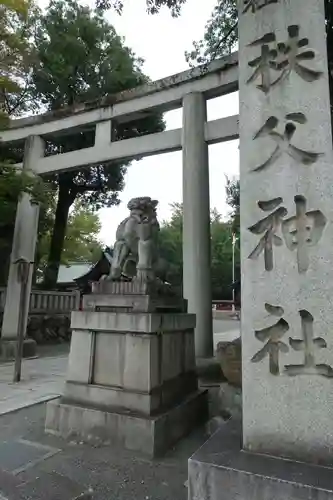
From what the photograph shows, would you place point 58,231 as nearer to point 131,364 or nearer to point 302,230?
point 131,364

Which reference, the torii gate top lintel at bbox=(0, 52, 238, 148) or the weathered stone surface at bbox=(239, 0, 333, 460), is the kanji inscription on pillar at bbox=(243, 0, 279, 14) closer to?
the weathered stone surface at bbox=(239, 0, 333, 460)

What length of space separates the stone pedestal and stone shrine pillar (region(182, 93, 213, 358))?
260 cm

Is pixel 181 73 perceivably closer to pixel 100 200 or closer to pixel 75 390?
pixel 75 390

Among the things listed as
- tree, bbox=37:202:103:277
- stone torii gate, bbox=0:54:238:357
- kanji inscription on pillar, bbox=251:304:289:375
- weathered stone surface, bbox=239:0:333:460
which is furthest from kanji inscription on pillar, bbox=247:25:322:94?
tree, bbox=37:202:103:277

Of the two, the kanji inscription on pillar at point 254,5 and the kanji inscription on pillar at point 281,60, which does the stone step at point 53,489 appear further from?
the kanji inscription on pillar at point 254,5

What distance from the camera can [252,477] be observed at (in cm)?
176

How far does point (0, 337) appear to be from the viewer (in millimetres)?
8703

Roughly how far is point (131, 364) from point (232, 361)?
57.6 inches

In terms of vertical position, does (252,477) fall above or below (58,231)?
below

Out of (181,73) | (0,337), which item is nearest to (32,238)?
(0,337)

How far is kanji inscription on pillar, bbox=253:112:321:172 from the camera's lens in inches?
84.3

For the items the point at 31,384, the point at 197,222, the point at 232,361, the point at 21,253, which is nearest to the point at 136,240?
the point at 232,361

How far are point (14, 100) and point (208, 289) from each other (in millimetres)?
10215

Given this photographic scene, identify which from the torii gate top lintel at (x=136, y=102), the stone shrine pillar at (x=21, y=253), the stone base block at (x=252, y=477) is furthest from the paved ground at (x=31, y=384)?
the torii gate top lintel at (x=136, y=102)
